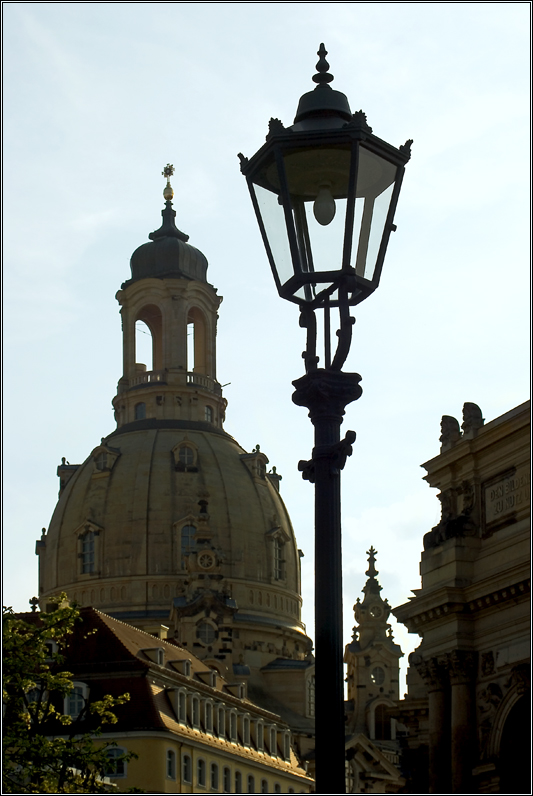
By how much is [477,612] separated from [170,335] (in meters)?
73.2

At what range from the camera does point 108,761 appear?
3212 centimetres

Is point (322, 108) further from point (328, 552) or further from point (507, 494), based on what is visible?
point (507, 494)

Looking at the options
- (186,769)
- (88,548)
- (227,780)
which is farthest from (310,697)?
(186,769)

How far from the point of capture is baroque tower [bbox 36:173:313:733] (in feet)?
341

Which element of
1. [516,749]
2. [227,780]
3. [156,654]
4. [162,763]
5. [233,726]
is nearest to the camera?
[516,749]

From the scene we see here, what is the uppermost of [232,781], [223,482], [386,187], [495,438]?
[223,482]

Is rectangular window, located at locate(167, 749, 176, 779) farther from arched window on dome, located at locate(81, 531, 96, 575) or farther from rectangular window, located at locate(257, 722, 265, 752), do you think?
arched window on dome, located at locate(81, 531, 96, 575)

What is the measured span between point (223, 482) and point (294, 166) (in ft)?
331

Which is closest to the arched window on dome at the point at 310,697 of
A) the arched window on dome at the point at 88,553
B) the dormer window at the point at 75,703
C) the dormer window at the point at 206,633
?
the dormer window at the point at 206,633

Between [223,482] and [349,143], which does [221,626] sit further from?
[349,143]

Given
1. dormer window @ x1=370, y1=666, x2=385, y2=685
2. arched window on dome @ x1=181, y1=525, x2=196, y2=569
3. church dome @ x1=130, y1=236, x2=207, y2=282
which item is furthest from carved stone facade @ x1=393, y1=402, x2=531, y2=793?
church dome @ x1=130, y1=236, x2=207, y2=282

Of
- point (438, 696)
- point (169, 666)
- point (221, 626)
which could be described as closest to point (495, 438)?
point (438, 696)

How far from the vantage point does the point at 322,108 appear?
11312mm

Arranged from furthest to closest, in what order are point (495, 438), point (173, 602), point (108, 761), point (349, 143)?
point (173, 602), point (495, 438), point (108, 761), point (349, 143)
